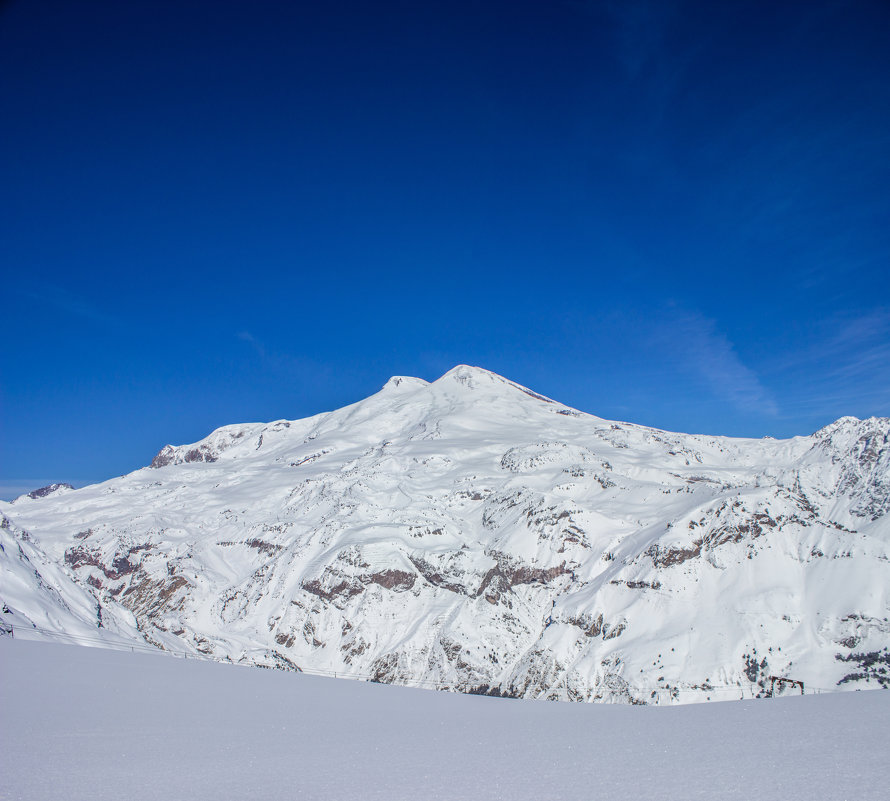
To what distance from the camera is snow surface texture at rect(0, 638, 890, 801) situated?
685cm

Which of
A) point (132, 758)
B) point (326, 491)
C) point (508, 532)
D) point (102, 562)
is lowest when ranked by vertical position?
point (132, 758)

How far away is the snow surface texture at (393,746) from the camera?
22.5 feet

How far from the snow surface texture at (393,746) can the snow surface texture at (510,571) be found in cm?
4912

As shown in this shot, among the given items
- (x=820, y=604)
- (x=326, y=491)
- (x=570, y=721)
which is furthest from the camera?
(x=326, y=491)

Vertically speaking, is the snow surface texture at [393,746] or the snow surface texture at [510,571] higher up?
the snow surface texture at [510,571]

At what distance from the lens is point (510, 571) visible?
410 ft

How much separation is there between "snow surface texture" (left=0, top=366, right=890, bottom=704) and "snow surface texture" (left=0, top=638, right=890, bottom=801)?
4912 cm

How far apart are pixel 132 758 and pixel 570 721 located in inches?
320

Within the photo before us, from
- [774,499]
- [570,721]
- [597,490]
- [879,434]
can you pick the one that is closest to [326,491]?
[597,490]

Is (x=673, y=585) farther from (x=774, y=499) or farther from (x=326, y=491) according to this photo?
(x=326, y=491)

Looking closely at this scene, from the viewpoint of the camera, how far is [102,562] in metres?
136

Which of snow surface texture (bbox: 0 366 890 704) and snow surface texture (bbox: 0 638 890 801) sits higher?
snow surface texture (bbox: 0 366 890 704)

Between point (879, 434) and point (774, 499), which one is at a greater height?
point (879, 434)

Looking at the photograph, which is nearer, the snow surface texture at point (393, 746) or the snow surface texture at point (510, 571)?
the snow surface texture at point (393, 746)
